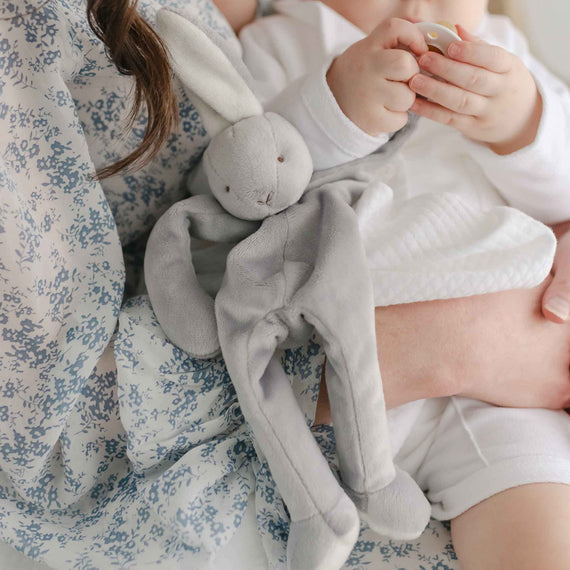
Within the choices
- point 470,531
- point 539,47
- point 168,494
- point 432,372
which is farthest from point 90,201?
point 539,47

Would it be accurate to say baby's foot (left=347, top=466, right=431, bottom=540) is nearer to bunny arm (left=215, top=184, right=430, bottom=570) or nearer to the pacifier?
bunny arm (left=215, top=184, right=430, bottom=570)

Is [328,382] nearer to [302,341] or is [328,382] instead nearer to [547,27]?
[302,341]

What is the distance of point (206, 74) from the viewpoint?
2.24 feet

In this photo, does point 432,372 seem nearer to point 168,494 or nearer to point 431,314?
point 431,314

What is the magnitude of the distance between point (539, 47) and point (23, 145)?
886 millimetres

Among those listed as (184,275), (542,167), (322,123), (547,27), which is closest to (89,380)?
(184,275)

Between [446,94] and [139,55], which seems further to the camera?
[446,94]

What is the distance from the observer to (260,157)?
2.19 feet

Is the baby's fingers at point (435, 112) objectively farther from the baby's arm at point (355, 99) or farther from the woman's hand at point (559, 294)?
the woman's hand at point (559, 294)

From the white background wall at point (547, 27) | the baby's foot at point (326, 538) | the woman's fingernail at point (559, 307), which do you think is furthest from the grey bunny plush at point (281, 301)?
the white background wall at point (547, 27)

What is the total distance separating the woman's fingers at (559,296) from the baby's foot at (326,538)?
329 mm

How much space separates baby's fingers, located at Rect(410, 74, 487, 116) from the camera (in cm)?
71

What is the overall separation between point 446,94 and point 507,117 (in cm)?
11

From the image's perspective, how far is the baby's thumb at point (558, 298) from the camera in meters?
0.77
